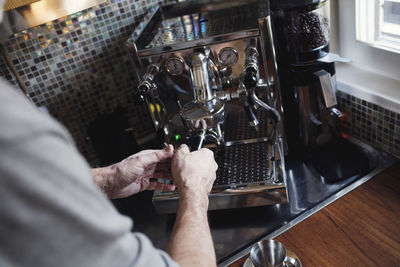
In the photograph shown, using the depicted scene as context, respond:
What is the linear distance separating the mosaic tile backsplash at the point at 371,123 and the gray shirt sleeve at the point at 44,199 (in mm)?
895

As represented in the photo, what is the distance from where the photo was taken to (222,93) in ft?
3.05

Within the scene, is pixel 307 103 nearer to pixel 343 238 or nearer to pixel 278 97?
pixel 278 97

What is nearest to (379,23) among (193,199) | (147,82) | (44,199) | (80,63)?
(147,82)

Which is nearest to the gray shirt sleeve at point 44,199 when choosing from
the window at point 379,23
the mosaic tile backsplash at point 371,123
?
the mosaic tile backsplash at point 371,123

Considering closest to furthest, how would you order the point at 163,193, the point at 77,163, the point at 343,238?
the point at 77,163, the point at 343,238, the point at 163,193

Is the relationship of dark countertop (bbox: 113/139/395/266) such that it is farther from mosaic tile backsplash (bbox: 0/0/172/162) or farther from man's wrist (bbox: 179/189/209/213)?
mosaic tile backsplash (bbox: 0/0/172/162)

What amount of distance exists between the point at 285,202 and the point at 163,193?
32cm

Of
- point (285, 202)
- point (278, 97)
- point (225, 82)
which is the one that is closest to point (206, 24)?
point (225, 82)

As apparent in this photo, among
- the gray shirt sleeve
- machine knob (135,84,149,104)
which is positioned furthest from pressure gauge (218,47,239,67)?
the gray shirt sleeve

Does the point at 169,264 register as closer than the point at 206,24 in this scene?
Yes

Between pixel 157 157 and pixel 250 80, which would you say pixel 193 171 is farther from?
pixel 250 80

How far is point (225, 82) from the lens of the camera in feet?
3.28

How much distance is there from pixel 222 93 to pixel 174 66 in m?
0.16

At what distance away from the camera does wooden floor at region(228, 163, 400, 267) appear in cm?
79
